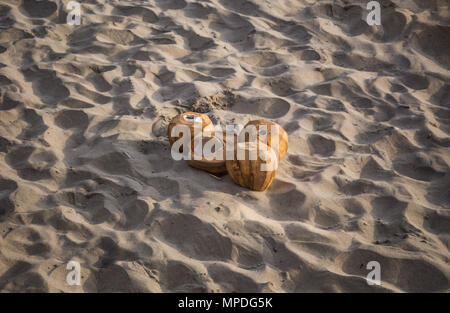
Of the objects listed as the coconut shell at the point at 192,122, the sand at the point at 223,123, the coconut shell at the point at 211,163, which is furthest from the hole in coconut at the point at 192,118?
the sand at the point at 223,123

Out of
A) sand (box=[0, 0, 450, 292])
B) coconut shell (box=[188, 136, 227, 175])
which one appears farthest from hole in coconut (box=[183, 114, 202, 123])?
sand (box=[0, 0, 450, 292])

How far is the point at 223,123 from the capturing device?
3.24 metres

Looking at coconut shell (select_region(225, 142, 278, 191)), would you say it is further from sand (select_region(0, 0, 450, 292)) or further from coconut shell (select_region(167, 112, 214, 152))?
coconut shell (select_region(167, 112, 214, 152))

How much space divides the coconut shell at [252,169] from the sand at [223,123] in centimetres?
8

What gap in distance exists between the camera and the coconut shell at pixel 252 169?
2512mm

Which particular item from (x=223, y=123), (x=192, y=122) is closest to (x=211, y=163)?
(x=192, y=122)

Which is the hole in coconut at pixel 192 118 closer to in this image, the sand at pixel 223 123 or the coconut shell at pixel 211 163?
the coconut shell at pixel 211 163

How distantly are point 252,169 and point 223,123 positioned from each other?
0.80 metres

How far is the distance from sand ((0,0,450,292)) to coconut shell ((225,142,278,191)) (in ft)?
0.27

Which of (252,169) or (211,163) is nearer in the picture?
(252,169)

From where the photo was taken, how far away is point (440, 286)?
2109 mm

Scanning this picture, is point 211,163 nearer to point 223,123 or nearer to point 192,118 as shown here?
point 192,118

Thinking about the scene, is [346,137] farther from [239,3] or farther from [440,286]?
[239,3]

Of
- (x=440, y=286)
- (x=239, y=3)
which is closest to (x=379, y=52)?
(x=239, y=3)
